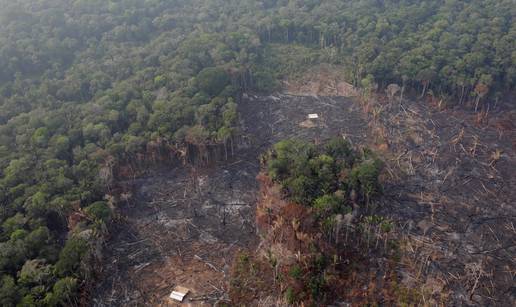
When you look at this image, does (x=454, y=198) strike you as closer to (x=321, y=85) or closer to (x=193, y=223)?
(x=193, y=223)

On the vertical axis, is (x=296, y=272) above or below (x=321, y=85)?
below

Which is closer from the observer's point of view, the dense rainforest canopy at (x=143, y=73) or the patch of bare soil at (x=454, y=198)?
the patch of bare soil at (x=454, y=198)

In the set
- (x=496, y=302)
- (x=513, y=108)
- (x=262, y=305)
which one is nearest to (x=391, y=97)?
(x=513, y=108)

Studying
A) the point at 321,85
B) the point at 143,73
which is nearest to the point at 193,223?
the point at 143,73

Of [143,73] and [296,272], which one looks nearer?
[296,272]

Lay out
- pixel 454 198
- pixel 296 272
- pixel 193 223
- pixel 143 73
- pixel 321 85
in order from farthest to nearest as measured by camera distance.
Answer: pixel 321 85
pixel 143 73
pixel 454 198
pixel 193 223
pixel 296 272

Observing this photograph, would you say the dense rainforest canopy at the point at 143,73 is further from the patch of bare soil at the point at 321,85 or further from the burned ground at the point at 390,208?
the burned ground at the point at 390,208

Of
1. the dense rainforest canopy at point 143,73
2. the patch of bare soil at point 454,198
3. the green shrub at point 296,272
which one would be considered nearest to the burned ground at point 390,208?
the patch of bare soil at point 454,198

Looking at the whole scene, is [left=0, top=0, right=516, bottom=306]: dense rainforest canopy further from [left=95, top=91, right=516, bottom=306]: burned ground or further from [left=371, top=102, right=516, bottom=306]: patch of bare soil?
[left=371, top=102, right=516, bottom=306]: patch of bare soil
